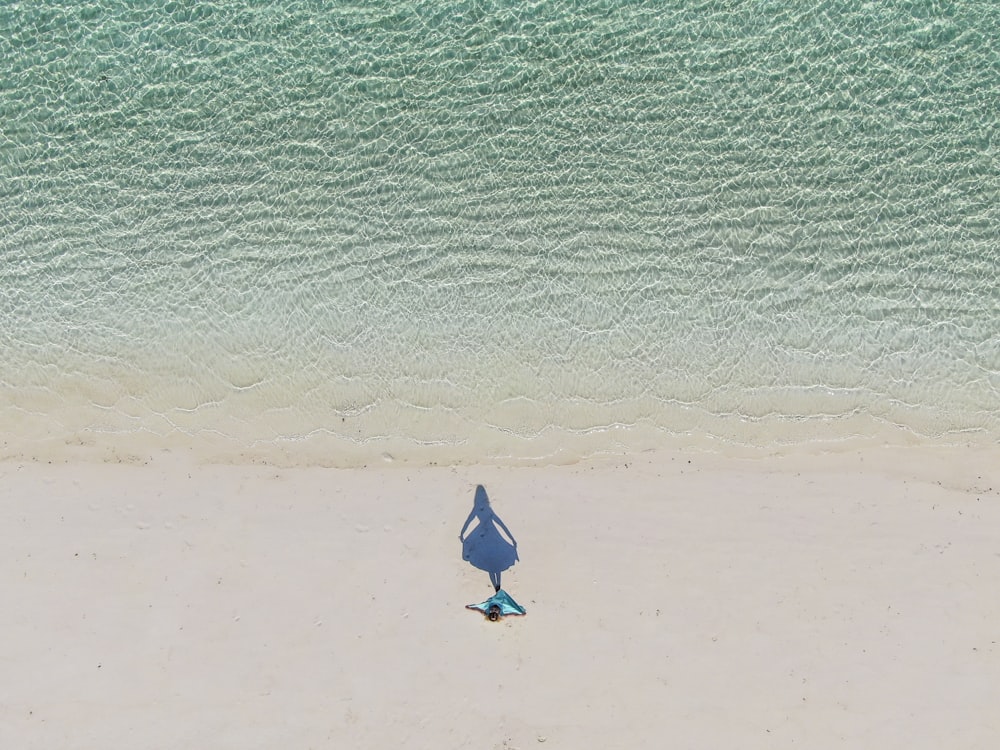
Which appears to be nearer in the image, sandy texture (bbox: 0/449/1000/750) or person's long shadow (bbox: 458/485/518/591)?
sandy texture (bbox: 0/449/1000/750)

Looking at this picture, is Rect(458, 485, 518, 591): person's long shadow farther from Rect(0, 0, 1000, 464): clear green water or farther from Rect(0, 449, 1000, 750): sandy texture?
Rect(0, 0, 1000, 464): clear green water

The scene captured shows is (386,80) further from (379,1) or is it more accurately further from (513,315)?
(513,315)

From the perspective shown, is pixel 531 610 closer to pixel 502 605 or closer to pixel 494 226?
pixel 502 605

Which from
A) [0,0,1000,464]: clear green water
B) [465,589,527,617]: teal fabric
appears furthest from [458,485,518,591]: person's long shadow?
[0,0,1000,464]: clear green water

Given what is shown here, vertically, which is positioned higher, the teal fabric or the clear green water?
the clear green water

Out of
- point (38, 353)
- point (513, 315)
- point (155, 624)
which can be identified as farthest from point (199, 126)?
point (155, 624)

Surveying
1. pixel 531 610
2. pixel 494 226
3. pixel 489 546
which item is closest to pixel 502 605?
pixel 531 610
